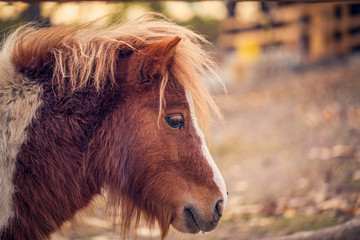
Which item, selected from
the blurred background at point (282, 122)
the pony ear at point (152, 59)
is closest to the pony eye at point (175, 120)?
the pony ear at point (152, 59)

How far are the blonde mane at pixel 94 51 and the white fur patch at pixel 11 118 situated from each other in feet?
0.36

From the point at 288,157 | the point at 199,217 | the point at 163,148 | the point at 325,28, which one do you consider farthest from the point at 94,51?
the point at 325,28

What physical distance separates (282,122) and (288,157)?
1.96 m

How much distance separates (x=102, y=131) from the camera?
1.84 metres

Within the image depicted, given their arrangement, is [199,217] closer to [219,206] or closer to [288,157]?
[219,206]

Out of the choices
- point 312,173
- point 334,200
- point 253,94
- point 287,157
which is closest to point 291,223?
point 334,200

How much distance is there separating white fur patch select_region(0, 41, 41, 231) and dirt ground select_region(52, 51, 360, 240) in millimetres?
480

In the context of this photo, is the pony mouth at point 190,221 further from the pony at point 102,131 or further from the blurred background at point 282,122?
the blurred background at point 282,122

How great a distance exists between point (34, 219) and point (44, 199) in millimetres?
125

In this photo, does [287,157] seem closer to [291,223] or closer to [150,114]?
[291,223]

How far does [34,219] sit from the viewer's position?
177 centimetres

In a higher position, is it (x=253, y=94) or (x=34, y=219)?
(x=34, y=219)

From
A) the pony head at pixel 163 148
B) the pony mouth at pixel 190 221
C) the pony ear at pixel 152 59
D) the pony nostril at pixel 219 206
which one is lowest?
the pony mouth at pixel 190 221

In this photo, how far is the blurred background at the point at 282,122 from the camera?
11.1 feet
